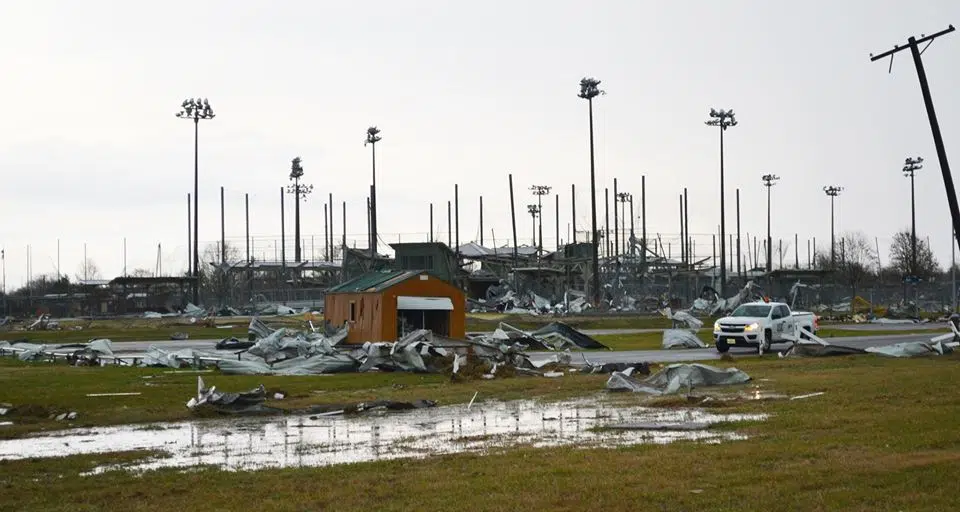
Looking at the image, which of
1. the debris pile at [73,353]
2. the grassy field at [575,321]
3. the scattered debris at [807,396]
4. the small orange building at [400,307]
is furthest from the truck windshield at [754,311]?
the grassy field at [575,321]

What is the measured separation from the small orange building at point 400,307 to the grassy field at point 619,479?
27267 mm

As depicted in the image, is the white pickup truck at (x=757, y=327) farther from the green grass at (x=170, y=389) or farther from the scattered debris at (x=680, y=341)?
the green grass at (x=170, y=389)

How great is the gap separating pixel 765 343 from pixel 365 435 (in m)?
26.0

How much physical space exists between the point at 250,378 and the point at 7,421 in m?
9.61

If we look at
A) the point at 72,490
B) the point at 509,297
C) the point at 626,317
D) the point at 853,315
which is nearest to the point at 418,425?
the point at 72,490

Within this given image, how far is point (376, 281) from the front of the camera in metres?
47.4

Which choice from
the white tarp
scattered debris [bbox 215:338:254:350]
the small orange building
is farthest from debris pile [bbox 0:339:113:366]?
the white tarp

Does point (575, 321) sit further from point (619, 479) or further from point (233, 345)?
point (619, 479)

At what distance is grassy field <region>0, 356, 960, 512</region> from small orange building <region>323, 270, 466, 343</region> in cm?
2727

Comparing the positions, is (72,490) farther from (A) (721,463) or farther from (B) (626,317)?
(B) (626,317)

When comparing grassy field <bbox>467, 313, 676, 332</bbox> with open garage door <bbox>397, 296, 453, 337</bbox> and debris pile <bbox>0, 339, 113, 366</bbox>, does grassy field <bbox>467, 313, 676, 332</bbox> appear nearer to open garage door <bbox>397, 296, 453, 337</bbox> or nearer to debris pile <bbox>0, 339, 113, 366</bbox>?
open garage door <bbox>397, 296, 453, 337</bbox>

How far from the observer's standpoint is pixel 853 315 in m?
78.8

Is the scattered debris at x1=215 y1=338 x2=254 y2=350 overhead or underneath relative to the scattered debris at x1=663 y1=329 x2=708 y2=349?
overhead

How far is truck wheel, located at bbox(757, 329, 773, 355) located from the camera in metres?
40.9
